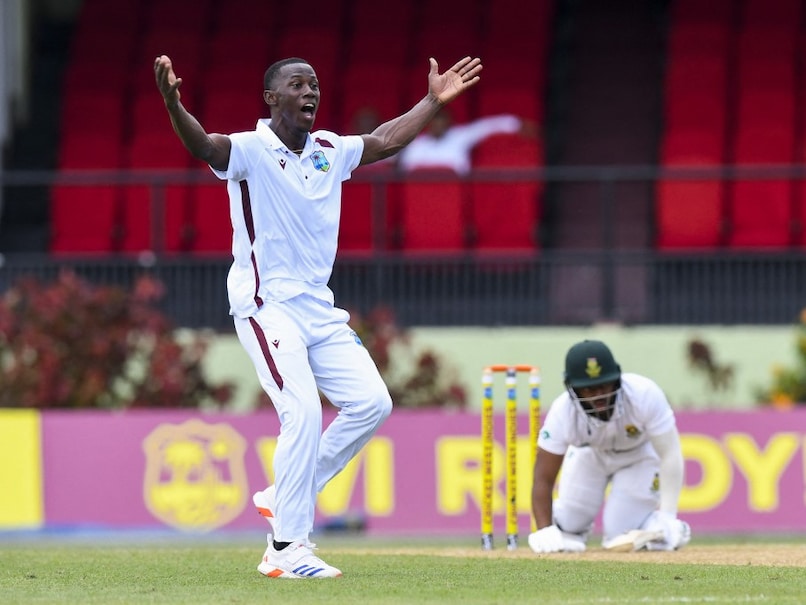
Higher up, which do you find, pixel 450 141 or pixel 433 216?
pixel 450 141

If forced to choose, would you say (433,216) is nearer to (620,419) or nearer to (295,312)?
(620,419)

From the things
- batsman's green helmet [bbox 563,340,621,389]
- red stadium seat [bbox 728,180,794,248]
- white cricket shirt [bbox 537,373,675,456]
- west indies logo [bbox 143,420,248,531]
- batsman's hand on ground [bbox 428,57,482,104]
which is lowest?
west indies logo [bbox 143,420,248,531]

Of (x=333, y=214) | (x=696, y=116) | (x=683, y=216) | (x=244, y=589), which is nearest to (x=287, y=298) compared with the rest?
(x=333, y=214)

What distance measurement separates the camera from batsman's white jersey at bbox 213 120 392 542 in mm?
8266

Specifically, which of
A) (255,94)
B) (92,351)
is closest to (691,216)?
(255,94)

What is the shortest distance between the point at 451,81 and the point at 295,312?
1574mm

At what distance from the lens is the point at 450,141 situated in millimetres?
18062

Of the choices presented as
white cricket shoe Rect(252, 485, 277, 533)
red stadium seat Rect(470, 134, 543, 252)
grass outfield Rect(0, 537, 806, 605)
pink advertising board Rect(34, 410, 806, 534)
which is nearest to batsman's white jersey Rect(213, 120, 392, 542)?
white cricket shoe Rect(252, 485, 277, 533)

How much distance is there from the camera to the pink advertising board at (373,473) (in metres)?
14.5

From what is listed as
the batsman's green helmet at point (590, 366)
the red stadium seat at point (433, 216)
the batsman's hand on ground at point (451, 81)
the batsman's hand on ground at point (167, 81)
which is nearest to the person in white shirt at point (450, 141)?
the red stadium seat at point (433, 216)

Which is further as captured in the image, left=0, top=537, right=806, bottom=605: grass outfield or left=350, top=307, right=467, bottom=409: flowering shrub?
left=350, top=307, right=467, bottom=409: flowering shrub

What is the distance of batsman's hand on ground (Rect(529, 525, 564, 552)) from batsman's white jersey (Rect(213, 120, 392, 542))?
183cm

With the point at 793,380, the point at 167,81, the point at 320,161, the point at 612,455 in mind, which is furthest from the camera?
the point at 793,380

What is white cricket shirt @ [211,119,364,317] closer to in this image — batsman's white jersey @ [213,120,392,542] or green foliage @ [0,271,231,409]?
batsman's white jersey @ [213,120,392,542]
